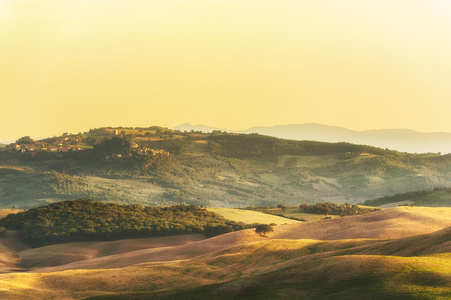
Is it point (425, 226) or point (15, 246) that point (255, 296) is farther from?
point (15, 246)

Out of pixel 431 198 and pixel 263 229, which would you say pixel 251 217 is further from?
pixel 431 198

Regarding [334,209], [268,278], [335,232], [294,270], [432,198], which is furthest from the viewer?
[432,198]

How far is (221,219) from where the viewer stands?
9919cm

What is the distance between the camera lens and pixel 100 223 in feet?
284

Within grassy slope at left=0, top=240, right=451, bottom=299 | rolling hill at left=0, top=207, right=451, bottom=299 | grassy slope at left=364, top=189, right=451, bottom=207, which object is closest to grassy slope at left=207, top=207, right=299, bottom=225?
rolling hill at left=0, top=207, right=451, bottom=299

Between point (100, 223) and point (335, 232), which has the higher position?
point (335, 232)

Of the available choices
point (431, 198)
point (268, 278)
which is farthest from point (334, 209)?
point (268, 278)

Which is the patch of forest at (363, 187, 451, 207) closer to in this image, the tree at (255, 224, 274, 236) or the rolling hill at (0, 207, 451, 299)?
the rolling hill at (0, 207, 451, 299)

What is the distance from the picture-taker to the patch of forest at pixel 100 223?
269 ft

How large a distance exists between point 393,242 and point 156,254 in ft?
100

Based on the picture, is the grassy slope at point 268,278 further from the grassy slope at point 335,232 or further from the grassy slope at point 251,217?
the grassy slope at point 251,217

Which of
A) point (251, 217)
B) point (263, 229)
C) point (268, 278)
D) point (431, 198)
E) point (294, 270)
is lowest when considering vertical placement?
point (251, 217)

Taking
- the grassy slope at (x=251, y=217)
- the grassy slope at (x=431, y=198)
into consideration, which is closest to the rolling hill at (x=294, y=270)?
the grassy slope at (x=251, y=217)

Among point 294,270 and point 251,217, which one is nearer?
point 294,270
